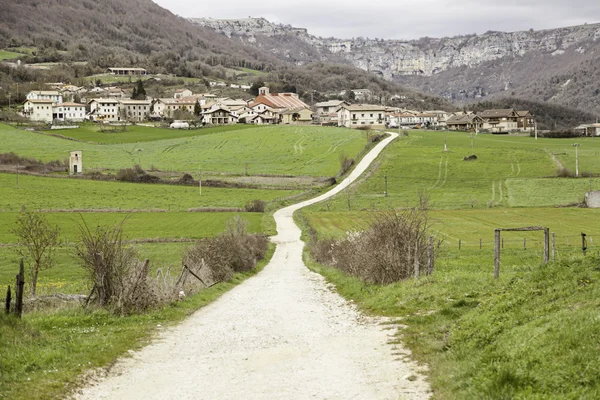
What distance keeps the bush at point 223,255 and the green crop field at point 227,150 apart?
62678 mm

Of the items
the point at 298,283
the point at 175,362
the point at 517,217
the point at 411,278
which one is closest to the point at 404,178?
the point at 517,217

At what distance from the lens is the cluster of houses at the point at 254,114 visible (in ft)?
529

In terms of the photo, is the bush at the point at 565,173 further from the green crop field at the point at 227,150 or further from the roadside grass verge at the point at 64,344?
the roadside grass verge at the point at 64,344

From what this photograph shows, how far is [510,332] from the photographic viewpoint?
1128cm

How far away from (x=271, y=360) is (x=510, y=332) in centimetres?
453

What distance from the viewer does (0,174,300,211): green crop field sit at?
7106 centimetres

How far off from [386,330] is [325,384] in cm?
410

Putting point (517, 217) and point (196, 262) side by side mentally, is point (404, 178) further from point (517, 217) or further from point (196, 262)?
point (196, 262)

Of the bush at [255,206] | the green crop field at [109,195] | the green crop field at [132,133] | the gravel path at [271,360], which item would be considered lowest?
the gravel path at [271,360]

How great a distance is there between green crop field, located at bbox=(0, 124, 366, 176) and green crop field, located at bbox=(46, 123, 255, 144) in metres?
5.04

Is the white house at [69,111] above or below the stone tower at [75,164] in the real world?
above

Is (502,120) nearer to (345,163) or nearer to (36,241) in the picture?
(345,163)

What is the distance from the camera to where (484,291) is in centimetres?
1578

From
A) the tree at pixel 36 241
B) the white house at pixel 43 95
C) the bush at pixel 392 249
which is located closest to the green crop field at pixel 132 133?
the white house at pixel 43 95
